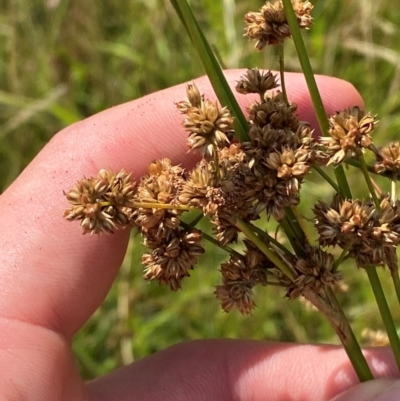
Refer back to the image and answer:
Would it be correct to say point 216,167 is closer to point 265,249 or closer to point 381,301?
point 265,249

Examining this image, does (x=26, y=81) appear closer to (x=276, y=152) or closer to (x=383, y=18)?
(x=383, y=18)

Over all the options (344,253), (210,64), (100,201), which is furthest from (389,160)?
(100,201)

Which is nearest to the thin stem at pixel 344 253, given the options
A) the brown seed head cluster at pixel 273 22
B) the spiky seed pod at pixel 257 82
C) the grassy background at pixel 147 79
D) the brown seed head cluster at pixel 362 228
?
the brown seed head cluster at pixel 362 228

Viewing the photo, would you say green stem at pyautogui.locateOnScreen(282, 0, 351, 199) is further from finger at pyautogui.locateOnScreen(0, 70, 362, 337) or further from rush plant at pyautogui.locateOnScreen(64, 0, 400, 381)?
finger at pyautogui.locateOnScreen(0, 70, 362, 337)

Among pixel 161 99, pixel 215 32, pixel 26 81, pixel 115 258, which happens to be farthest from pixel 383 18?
pixel 115 258

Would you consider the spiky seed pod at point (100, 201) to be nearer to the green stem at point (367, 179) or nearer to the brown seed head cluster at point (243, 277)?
the brown seed head cluster at point (243, 277)

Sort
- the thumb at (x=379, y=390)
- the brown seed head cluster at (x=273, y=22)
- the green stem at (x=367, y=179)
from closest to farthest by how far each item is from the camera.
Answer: the green stem at (x=367, y=179) < the brown seed head cluster at (x=273, y=22) < the thumb at (x=379, y=390)
